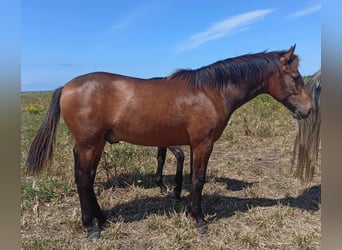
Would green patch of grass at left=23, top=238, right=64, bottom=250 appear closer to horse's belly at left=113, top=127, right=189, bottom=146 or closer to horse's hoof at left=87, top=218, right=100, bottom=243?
horse's hoof at left=87, top=218, right=100, bottom=243

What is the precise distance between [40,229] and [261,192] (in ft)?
9.86

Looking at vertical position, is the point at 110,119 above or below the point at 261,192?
above

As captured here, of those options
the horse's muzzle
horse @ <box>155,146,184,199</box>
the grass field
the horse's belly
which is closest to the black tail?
the grass field

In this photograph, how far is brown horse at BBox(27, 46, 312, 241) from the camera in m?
3.36

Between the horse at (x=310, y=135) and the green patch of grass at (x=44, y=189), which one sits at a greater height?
the horse at (x=310, y=135)

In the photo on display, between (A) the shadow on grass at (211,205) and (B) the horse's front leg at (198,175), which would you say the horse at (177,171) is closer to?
(A) the shadow on grass at (211,205)

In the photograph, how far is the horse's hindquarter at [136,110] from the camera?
3.33 metres

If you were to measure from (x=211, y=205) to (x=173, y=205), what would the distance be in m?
0.52

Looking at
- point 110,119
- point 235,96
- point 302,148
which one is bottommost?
point 302,148

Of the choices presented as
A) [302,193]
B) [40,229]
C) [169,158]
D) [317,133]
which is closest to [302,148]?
[317,133]

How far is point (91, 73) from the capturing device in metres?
3.56

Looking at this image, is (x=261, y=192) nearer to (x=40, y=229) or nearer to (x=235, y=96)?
(x=235, y=96)

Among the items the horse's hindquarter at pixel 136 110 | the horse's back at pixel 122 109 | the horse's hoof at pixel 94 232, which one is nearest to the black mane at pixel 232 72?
the horse's hindquarter at pixel 136 110

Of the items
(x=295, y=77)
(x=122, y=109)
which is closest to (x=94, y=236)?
(x=122, y=109)
